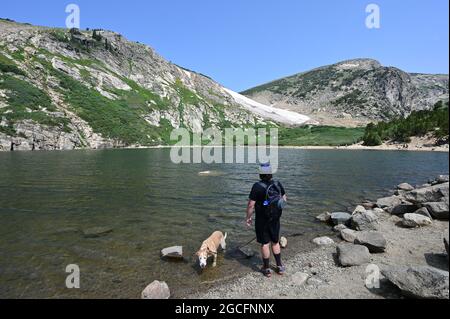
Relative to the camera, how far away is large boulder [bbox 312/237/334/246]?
14798 millimetres

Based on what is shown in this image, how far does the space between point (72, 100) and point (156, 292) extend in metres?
148

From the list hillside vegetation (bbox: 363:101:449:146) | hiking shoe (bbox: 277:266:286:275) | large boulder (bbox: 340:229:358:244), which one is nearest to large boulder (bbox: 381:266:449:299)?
hiking shoe (bbox: 277:266:286:275)

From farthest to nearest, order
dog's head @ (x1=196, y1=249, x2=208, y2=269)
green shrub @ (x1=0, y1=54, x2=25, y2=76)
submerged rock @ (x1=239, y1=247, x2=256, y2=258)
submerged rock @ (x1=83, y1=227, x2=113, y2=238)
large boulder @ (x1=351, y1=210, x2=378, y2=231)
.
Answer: green shrub @ (x1=0, y1=54, x2=25, y2=76) < large boulder @ (x1=351, y1=210, x2=378, y2=231) < submerged rock @ (x1=83, y1=227, x2=113, y2=238) < submerged rock @ (x1=239, y1=247, x2=256, y2=258) < dog's head @ (x1=196, y1=249, x2=208, y2=269)

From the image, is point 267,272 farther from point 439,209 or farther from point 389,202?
point 389,202

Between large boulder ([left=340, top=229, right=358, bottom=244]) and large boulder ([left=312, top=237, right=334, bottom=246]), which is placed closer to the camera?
large boulder ([left=312, top=237, right=334, bottom=246])

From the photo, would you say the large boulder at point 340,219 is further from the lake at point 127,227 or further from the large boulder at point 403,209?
the large boulder at point 403,209

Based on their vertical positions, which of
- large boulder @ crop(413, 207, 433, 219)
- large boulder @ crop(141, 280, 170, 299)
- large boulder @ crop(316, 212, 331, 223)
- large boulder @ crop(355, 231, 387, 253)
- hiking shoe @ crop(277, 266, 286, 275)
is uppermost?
large boulder @ crop(413, 207, 433, 219)

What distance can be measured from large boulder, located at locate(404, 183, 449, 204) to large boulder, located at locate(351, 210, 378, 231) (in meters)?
3.92

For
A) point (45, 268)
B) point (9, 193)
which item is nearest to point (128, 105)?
point (9, 193)

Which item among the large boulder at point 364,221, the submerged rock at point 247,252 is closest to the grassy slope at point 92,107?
the submerged rock at point 247,252

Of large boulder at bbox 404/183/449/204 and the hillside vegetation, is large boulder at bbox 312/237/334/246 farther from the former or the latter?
the hillside vegetation

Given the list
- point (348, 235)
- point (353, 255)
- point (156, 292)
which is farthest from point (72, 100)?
point (353, 255)

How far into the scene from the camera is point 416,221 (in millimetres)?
16125
